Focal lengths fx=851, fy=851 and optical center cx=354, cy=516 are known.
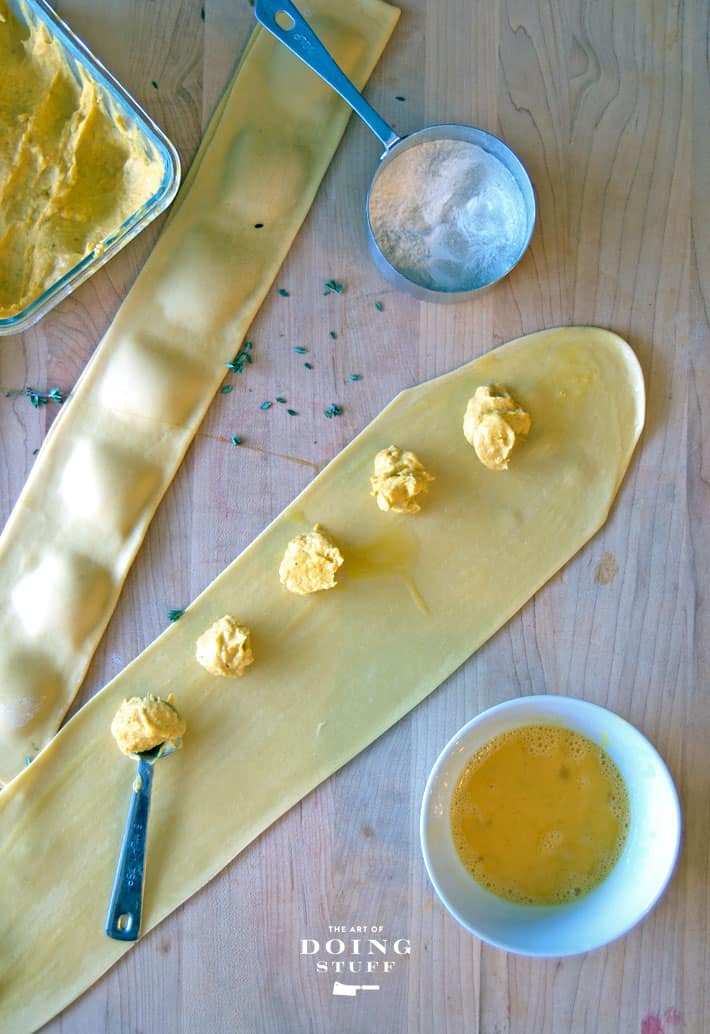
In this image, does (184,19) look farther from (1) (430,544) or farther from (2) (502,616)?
(2) (502,616)

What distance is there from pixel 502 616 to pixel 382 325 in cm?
39

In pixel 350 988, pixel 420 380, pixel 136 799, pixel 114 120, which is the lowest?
pixel 350 988

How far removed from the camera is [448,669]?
3.44 ft

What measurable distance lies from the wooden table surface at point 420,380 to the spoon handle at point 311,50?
0.19ft

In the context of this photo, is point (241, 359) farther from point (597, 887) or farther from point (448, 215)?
point (597, 887)

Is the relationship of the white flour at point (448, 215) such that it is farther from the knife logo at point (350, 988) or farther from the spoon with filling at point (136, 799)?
the knife logo at point (350, 988)

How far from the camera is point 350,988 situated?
41.3 inches

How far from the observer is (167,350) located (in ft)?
3.42

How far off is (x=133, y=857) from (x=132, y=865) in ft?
0.03

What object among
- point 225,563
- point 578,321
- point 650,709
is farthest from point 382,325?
point 650,709

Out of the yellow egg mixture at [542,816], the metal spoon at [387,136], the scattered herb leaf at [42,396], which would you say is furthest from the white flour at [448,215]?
the yellow egg mixture at [542,816]

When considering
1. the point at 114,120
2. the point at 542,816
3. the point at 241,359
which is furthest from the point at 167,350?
the point at 542,816

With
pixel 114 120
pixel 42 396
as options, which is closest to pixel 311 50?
pixel 114 120

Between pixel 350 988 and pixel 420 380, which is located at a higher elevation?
pixel 420 380
